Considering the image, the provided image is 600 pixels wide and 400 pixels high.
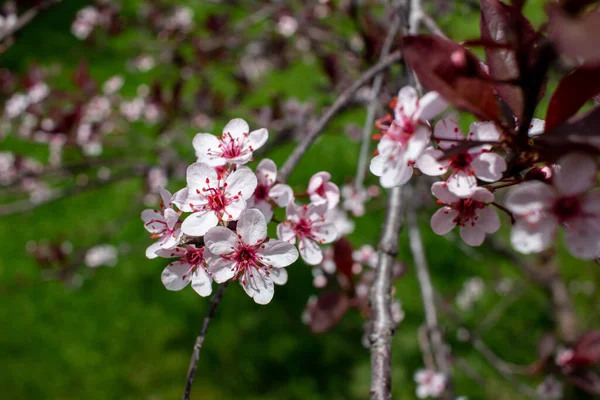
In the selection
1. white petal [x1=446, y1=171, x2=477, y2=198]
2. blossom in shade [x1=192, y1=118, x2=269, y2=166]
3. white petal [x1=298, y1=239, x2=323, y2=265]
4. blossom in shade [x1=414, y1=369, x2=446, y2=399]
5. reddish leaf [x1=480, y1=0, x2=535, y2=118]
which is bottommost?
blossom in shade [x1=414, y1=369, x2=446, y2=399]

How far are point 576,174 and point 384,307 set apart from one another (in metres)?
0.44

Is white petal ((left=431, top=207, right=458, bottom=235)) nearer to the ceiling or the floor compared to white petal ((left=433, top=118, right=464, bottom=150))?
nearer to the floor

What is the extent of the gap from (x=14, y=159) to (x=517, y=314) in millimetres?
3398

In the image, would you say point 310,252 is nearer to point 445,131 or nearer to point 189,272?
point 189,272

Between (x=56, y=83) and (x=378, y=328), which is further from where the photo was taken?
(x=56, y=83)

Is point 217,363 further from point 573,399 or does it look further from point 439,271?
point 573,399

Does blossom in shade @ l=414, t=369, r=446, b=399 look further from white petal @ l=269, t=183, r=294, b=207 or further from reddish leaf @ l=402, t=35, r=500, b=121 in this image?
reddish leaf @ l=402, t=35, r=500, b=121

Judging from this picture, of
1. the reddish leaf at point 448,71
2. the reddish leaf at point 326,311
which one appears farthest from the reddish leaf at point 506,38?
the reddish leaf at point 326,311

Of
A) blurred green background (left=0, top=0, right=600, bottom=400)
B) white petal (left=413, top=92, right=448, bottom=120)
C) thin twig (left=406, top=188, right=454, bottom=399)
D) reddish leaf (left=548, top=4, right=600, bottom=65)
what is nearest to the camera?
reddish leaf (left=548, top=4, right=600, bottom=65)

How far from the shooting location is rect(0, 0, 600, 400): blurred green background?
2.62 metres

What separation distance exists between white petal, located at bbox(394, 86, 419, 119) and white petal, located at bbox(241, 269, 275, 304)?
0.38 meters

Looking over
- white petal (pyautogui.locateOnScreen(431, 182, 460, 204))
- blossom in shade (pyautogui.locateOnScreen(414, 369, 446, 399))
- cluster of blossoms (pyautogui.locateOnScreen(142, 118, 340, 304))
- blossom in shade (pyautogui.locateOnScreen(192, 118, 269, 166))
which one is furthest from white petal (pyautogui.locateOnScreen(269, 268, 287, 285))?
blossom in shade (pyautogui.locateOnScreen(414, 369, 446, 399))

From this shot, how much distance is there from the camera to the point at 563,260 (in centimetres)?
320

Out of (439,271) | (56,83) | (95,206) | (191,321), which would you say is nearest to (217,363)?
(191,321)
